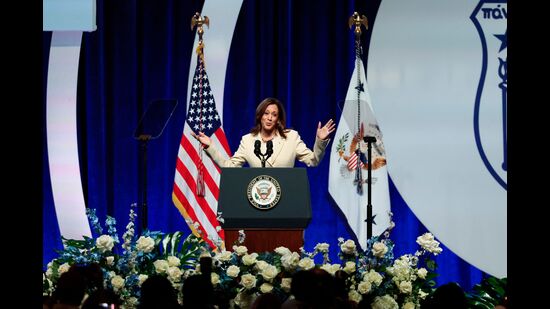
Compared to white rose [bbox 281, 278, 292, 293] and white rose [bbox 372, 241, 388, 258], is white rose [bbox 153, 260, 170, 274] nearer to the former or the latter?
white rose [bbox 281, 278, 292, 293]

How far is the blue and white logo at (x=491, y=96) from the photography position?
8.39 m

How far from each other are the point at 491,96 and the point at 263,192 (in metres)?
3.72

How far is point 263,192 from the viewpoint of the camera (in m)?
5.49

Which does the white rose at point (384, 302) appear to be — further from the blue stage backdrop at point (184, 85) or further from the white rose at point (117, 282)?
the blue stage backdrop at point (184, 85)

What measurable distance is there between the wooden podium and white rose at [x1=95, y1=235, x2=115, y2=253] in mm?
838

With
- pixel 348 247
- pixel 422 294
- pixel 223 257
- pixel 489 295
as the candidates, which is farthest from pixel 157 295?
pixel 489 295

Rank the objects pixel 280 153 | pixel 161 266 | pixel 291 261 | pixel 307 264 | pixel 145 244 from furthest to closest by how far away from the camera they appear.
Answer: pixel 280 153 < pixel 145 244 < pixel 161 266 < pixel 291 261 < pixel 307 264

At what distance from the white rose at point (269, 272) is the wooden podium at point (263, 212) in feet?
2.50

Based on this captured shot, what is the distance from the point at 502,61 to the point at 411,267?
4016mm

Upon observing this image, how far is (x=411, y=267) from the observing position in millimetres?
4988

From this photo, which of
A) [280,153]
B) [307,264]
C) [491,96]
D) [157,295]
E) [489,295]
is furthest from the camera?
[491,96]

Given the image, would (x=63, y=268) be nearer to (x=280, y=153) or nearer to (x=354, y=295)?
(x=354, y=295)

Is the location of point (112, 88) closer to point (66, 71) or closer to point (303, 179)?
point (66, 71)
